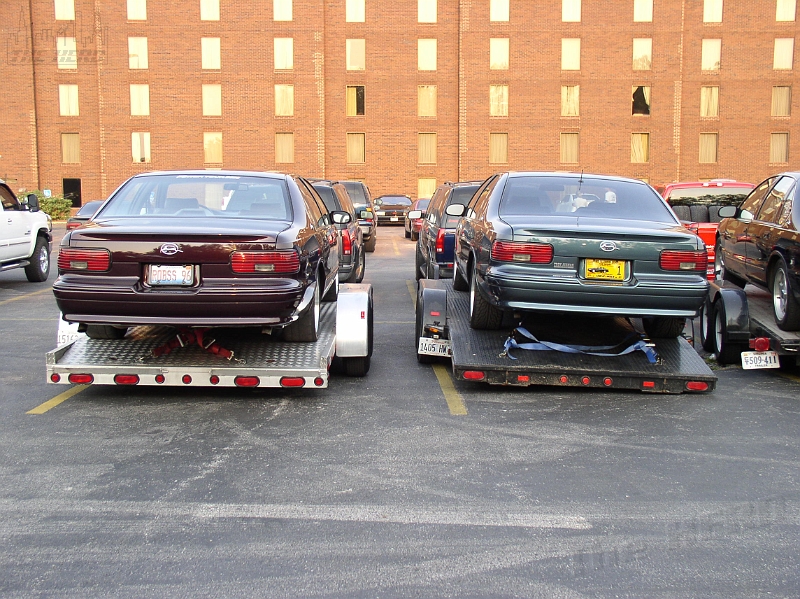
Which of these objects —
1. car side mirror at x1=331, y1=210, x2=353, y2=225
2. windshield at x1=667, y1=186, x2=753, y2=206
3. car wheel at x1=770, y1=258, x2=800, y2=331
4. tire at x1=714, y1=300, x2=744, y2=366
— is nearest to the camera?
car wheel at x1=770, y1=258, x2=800, y2=331

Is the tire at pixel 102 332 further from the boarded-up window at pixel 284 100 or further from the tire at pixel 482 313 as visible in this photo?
the boarded-up window at pixel 284 100

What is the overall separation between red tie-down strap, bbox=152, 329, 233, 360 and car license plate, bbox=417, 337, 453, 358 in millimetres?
1891

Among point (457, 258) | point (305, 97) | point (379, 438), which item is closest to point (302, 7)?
point (305, 97)

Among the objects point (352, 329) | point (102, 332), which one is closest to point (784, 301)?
point (352, 329)

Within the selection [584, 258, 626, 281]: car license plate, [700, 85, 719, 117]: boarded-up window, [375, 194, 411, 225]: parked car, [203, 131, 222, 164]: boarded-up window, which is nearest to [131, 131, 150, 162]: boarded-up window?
[203, 131, 222, 164]: boarded-up window

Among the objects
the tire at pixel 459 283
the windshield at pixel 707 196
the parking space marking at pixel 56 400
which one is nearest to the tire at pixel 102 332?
the parking space marking at pixel 56 400

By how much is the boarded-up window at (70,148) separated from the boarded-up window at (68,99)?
4.65 ft

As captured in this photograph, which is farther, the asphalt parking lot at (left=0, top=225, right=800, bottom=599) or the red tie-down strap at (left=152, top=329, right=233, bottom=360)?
the red tie-down strap at (left=152, top=329, right=233, bottom=360)

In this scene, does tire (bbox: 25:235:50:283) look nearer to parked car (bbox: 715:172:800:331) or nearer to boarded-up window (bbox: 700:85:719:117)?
parked car (bbox: 715:172:800:331)

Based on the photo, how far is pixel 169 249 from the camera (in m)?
5.84

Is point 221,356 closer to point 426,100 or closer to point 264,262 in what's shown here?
point 264,262

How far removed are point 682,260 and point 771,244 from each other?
1670mm

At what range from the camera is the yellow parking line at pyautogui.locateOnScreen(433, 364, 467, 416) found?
6195mm

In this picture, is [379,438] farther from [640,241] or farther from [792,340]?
[792,340]
